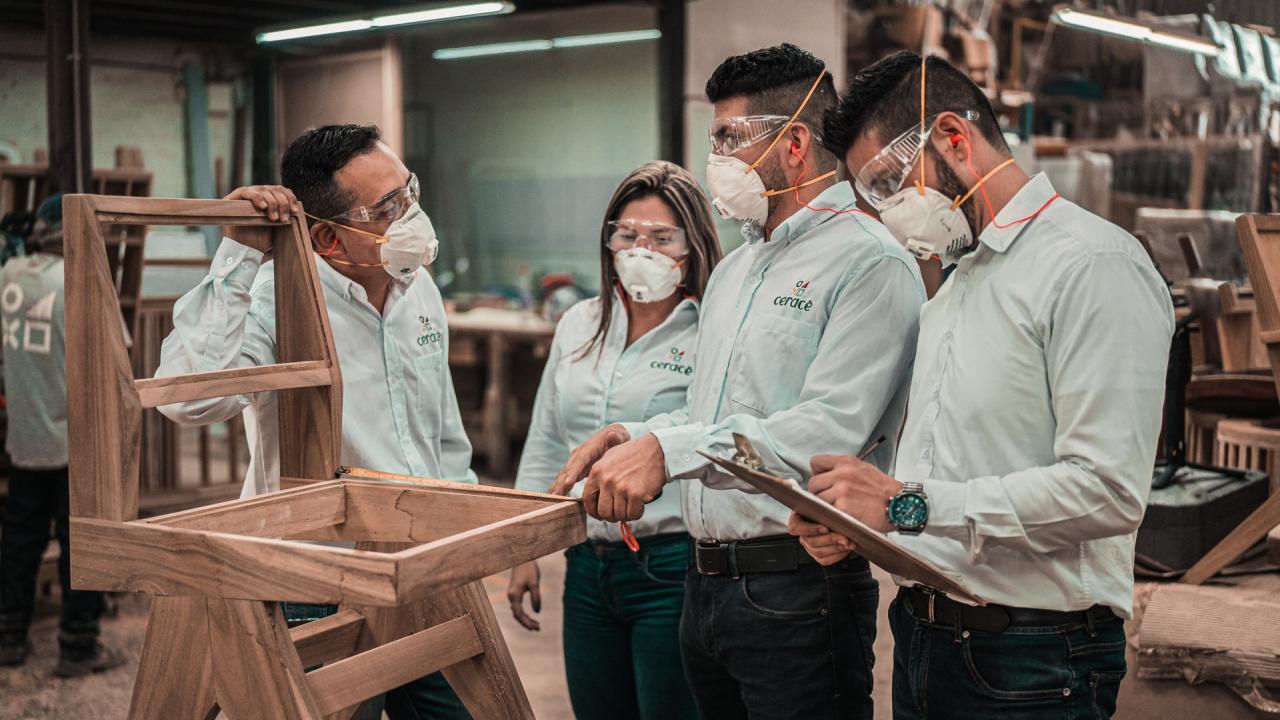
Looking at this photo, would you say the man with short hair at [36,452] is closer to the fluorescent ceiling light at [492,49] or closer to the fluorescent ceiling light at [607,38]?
the fluorescent ceiling light at [607,38]

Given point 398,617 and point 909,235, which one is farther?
point 398,617

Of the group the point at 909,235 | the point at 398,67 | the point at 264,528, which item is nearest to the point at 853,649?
the point at 909,235

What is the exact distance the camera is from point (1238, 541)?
9.13 ft

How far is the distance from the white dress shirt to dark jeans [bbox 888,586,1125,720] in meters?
0.05

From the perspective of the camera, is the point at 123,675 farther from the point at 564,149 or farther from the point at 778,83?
the point at 564,149

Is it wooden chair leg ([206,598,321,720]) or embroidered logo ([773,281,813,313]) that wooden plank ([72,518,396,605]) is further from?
embroidered logo ([773,281,813,313])

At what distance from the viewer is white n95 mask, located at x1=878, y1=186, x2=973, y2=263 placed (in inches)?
65.1

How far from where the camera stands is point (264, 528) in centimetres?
177

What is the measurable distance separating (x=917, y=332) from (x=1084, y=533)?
0.51 m

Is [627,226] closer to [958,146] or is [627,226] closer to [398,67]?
[958,146]

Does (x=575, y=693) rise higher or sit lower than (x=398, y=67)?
lower

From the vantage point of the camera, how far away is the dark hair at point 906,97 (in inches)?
64.9

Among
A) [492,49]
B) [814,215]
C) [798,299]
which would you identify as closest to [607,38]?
[492,49]

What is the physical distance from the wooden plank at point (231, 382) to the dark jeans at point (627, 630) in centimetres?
75
